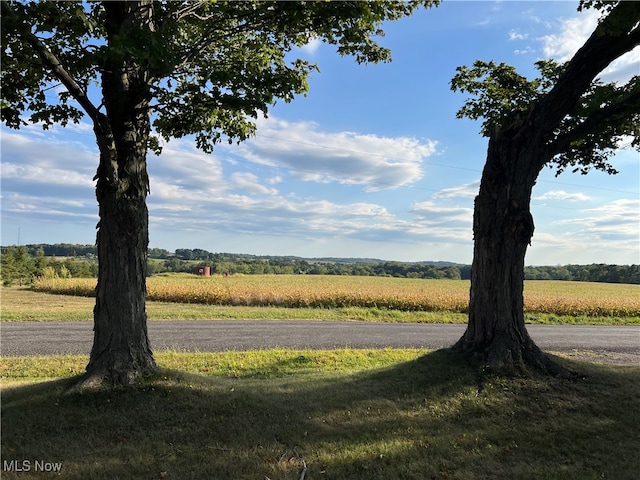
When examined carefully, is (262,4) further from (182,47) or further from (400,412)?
(400,412)

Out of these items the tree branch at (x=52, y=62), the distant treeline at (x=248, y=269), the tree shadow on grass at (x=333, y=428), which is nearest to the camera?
the tree shadow on grass at (x=333, y=428)

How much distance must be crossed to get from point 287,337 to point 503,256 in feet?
28.3

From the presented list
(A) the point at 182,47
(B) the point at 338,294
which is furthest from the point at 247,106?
(B) the point at 338,294

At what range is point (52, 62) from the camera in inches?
182

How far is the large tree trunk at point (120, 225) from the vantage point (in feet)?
17.7

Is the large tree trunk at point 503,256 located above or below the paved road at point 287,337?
above

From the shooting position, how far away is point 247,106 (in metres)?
5.27

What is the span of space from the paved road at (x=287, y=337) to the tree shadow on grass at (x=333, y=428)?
6391 millimetres

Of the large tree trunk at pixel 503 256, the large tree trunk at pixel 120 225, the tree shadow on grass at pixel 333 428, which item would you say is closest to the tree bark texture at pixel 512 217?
the large tree trunk at pixel 503 256

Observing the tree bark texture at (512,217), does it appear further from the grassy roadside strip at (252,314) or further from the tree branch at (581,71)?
the grassy roadside strip at (252,314)

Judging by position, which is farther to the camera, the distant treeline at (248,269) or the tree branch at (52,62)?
the distant treeline at (248,269)

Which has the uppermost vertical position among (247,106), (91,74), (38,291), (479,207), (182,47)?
(182,47)

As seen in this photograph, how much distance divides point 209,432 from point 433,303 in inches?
816

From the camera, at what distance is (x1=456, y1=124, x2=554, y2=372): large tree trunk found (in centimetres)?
680
